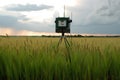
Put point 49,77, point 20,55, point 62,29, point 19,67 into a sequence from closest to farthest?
point 49,77 < point 19,67 < point 20,55 < point 62,29

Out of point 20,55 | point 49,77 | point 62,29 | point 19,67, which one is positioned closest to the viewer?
point 49,77

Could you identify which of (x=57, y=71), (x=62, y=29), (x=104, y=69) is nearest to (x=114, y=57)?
(x=104, y=69)

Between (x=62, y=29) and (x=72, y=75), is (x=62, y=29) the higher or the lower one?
the higher one

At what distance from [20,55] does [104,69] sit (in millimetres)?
1188

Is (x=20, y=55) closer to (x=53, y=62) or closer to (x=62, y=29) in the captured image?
(x=53, y=62)

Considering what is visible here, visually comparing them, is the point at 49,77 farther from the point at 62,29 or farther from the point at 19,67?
the point at 62,29

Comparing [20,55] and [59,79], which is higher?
[20,55]

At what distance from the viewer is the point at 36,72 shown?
10.3ft

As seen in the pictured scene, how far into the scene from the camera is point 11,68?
3.26m

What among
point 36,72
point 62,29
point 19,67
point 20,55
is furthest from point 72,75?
point 62,29

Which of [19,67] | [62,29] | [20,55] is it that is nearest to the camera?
[19,67]

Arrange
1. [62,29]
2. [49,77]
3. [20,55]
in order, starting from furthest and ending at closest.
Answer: [62,29] < [20,55] < [49,77]

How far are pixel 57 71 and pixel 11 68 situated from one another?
1.91 ft

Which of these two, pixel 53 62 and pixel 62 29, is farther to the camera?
pixel 62 29
